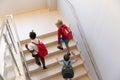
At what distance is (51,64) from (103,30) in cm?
223

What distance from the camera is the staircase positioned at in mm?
5918

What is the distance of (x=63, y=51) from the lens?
6297 millimetres

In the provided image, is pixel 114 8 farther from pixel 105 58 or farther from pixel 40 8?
pixel 40 8

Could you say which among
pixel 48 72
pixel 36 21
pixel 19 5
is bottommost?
pixel 48 72

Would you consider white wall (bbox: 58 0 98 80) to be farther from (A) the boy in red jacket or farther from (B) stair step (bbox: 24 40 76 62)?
(A) the boy in red jacket

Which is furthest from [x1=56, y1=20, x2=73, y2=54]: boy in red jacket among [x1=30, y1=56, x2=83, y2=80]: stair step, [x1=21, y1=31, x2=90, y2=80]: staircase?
[x1=30, y1=56, x2=83, y2=80]: stair step

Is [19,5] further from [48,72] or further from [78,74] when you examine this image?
[78,74]

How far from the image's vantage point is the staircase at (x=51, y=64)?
19.4 feet

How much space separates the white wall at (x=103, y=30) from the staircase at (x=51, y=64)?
3.39 ft

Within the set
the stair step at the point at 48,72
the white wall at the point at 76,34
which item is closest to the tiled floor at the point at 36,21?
the white wall at the point at 76,34

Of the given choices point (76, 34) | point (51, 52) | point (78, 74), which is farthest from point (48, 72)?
point (76, 34)

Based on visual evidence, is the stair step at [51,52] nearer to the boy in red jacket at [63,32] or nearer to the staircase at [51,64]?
the staircase at [51,64]

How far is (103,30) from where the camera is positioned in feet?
14.8

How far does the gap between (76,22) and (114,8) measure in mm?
2040
